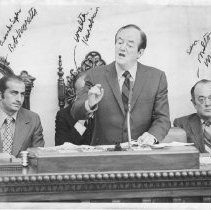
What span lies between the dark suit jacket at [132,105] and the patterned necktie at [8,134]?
0.55 m

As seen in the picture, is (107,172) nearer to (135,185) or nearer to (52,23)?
(135,185)

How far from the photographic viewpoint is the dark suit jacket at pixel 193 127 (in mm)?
3424

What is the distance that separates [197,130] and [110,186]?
1.54 meters

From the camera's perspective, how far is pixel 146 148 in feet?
7.41

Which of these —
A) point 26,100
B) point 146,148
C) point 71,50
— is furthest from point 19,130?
point 146,148

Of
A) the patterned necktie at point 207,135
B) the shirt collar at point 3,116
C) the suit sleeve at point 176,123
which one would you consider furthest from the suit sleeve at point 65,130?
the patterned necktie at point 207,135

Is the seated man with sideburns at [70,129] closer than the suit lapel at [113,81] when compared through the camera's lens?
No

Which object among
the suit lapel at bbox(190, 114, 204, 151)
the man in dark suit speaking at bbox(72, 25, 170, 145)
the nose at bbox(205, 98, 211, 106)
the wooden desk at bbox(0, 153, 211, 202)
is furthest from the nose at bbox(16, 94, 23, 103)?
the wooden desk at bbox(0, 153, 211, 202)

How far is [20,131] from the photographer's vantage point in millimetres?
3281
